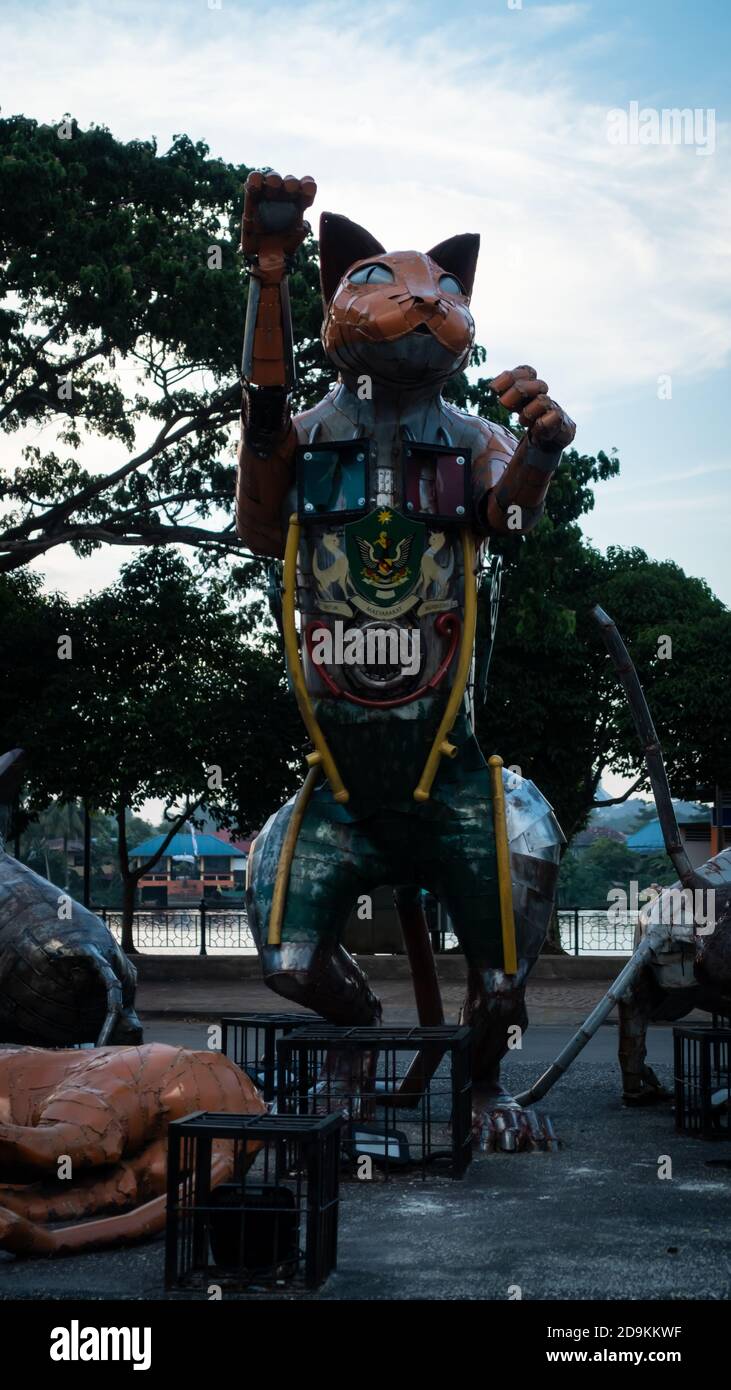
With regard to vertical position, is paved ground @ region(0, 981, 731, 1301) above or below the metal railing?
below

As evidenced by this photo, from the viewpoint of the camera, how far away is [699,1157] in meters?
6.26

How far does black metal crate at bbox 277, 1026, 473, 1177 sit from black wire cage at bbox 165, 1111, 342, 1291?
1.28 m

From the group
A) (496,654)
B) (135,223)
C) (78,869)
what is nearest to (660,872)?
A: (78,869)

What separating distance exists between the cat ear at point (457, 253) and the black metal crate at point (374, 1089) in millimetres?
3254

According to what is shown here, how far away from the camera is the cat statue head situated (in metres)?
6.46

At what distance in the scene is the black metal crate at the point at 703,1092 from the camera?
21.7 feet

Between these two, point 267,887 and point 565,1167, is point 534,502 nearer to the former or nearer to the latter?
point 267,887

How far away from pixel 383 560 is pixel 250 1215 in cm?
301

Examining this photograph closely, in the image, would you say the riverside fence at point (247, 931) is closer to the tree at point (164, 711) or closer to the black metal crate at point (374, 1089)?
the tree at point (164, 711)

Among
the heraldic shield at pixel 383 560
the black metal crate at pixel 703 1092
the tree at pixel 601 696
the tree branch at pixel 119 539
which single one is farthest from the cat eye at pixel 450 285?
the tree at pixel 601 696

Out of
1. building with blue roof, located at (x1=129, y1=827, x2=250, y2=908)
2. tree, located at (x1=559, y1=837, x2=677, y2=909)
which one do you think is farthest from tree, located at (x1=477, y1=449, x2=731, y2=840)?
tree, located at (x1=559, y1=837, x2=677, y2=909)

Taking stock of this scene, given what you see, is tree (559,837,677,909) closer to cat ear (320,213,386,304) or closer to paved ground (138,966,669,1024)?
paved ground (138,966,669,1024)

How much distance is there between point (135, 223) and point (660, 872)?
1306 inches

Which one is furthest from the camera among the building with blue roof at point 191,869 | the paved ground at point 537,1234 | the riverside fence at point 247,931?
the building with blue roof at point 191,869
